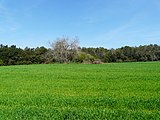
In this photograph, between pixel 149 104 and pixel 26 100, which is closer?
pixel 149 104

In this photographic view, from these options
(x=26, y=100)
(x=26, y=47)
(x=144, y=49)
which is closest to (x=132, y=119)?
(x=26, y=100)

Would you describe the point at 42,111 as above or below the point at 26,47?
below

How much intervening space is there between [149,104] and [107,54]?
384 feet

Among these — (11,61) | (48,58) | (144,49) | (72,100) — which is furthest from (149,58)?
(72,100)

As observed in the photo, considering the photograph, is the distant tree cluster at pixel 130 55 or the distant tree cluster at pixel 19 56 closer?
the distant tree cluster at pixel 19 56

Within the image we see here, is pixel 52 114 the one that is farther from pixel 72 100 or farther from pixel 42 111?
pixel 72 100

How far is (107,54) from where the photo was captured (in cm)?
13050

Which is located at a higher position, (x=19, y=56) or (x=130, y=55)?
(x=130, y=55)

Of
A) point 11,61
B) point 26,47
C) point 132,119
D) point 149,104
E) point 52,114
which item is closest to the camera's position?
point 132,119

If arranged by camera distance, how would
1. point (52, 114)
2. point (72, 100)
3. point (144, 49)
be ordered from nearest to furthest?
point (52, 114)
point (72, 100)
point (144, 49)

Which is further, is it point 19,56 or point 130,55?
point 130,55

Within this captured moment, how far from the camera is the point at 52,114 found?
11609 mm

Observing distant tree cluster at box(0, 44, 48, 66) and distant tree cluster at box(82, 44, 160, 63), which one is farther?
distant tree cluster at box(82, 44, 160, 63)

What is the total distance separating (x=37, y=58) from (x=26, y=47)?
1697 centimetres
